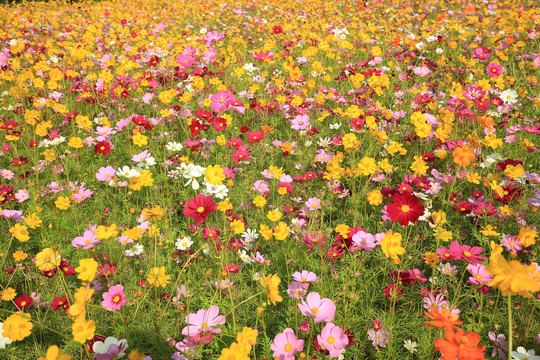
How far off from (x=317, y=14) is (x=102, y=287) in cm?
593

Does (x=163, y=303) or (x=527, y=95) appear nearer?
(x=163, y=303)

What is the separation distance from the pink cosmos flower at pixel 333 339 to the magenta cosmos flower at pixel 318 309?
5 cm

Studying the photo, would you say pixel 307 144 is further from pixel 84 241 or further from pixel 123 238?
pixel 84 241

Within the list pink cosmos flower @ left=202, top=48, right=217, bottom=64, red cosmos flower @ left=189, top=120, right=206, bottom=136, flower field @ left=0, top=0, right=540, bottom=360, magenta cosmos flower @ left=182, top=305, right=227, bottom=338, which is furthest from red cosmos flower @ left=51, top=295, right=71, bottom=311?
pink cosmos flower @ left=202, top=48, right=217, bottom=64

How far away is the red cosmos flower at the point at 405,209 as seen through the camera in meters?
1.30

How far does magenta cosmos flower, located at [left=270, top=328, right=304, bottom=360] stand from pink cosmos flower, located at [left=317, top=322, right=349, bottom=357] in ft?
0.23

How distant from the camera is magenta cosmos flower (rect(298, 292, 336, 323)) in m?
1.00

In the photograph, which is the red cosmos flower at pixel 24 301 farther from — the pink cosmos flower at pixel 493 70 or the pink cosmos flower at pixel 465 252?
the pink cosmos flower at pixel 493 70

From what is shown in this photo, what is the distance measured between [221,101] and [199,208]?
1293mm

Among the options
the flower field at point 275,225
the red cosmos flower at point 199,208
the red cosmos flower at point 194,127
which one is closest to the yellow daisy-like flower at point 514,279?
the flower field at point 275,225

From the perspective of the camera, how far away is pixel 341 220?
1.89 meters

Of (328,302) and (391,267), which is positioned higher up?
(328,302)

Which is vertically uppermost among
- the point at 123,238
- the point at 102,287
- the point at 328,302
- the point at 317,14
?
the point at 317,14

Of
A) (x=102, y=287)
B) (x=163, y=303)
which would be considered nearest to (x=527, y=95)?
(x=163, y=303)
